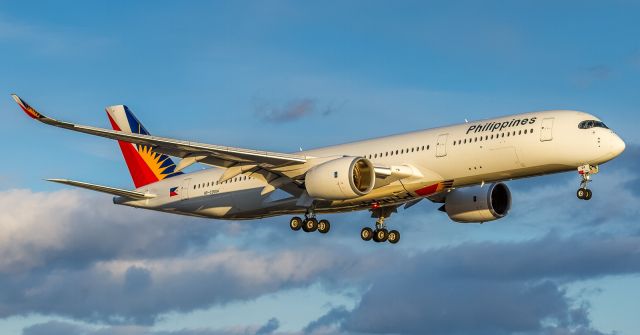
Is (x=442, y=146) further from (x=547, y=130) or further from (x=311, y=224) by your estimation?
(x=311, y=224)

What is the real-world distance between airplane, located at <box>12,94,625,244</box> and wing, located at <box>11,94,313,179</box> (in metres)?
0.05

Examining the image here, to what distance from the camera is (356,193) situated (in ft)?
197

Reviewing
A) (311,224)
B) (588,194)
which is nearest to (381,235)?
(311,224)

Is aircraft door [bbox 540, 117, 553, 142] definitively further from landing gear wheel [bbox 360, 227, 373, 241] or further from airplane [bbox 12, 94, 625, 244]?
landing gear wheel [bbox 360, 227, 373, 241]

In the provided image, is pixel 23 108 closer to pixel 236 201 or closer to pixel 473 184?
pixel 236 201

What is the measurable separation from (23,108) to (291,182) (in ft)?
53.2

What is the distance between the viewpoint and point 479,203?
225ft

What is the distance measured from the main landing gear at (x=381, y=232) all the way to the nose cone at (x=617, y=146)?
50.8 ft

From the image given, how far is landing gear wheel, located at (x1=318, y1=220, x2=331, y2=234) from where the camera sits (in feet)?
214

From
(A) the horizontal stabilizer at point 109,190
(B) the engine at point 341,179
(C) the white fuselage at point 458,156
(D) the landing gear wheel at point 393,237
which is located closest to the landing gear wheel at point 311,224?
(C) the white fuselage at point 458,156

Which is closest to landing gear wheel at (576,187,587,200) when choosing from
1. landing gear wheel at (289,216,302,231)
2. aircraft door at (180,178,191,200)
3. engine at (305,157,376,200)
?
engine at (305,157,376,200)

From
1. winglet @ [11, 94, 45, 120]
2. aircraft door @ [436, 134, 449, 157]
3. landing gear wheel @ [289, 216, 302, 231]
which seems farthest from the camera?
landing gear wheel @ [289, 216, 302, 231]

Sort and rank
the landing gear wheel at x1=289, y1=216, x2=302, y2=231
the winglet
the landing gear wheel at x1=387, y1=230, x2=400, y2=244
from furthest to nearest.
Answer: the landing gear wheel at x1=387, y1=230, x2=400, y2=244, the landing gear wheel at x1=289, y1=216, x2=302, y2=231, the winglet

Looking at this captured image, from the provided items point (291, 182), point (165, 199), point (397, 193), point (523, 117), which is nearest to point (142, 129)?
point (165, 199)
